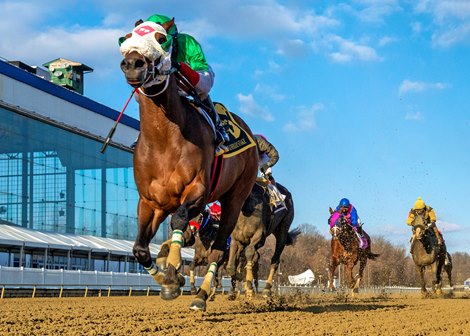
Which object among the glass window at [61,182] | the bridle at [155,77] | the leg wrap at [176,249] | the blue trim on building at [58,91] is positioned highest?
the blue trim on building at [58,91]

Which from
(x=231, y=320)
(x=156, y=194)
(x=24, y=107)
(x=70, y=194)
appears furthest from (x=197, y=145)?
(x=70, y=194)

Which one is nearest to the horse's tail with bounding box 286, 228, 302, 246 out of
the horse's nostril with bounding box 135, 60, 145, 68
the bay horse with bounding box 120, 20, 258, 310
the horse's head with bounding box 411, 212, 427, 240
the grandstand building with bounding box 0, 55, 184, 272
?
the horse's head with bounding box 411, 212, 427, 240

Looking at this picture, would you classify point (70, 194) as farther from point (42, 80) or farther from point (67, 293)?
point (67, 293)

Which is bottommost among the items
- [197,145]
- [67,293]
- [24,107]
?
[67,293]

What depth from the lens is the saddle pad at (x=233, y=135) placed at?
9122 mm

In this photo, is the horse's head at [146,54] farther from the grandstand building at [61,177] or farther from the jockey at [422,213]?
the grandstand building at [61,177]

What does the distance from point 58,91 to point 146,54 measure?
106ft

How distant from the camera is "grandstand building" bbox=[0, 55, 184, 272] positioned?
114ft

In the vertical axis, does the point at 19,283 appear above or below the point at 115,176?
below

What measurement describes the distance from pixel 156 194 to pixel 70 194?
3370 cm

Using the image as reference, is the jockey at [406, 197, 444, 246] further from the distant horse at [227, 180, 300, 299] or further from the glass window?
the glass window

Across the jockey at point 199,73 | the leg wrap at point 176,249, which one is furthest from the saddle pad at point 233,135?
the leg wrap at point 176,249

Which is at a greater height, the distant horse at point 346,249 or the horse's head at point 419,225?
the horse's head at point 419,225

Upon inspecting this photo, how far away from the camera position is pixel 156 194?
7879 millimetres
